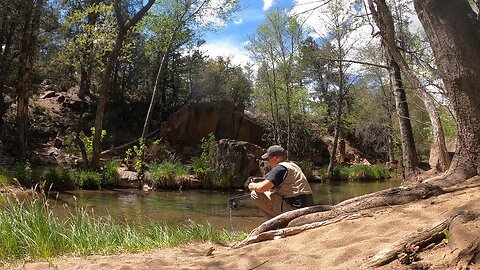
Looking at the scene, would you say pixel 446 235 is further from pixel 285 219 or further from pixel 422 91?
pixel 422 91

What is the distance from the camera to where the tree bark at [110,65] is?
16047 millimetres

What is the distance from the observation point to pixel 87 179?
650 inches

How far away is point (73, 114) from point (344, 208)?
29366mm

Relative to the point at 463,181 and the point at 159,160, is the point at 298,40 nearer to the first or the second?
the point at 159,160

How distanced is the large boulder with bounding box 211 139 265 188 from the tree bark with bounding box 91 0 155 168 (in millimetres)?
4924

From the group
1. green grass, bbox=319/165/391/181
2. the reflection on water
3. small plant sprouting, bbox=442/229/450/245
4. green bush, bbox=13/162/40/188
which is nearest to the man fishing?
small plant sprouting, bbox=442/229/450/245

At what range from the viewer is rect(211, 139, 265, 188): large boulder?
63.6 ft

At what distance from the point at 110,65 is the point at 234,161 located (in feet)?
21.6

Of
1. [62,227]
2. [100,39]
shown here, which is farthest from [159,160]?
[62,227]

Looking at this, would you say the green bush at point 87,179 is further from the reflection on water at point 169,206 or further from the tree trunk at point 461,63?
the tree trunk at point 461,63

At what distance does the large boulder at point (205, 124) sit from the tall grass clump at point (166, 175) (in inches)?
390

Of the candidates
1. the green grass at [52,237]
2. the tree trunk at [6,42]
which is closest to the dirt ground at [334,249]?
the green grass at [52,237]

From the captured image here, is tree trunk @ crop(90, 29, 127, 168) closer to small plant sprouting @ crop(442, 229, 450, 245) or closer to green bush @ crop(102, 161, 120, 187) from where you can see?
green bush @ crop(102, 161, 120, 187)

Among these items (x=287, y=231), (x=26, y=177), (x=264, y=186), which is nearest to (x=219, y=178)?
(x=26, y=177)
